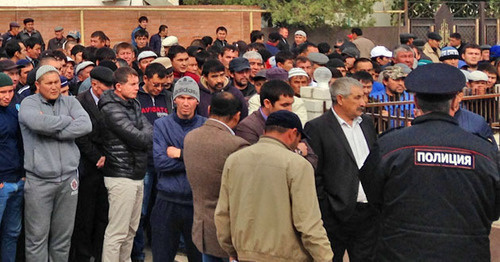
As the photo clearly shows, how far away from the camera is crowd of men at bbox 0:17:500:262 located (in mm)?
5387

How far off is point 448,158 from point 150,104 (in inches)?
192

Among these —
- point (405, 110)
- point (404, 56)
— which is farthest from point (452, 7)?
point (405, 110)

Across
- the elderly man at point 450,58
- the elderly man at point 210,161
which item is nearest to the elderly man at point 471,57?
the elderly man at point 450,58

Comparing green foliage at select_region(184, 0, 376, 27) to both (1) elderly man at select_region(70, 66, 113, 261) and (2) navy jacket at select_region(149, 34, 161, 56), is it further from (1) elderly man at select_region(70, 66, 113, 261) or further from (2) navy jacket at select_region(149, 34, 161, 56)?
(1) elderly man at select_region(70, 66, 113, 261)

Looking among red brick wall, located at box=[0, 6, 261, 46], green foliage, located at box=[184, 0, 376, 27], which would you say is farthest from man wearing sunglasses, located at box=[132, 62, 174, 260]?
green foliage, located at box=[184, 0, 376, 27]

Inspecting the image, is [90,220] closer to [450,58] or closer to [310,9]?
[450,58]

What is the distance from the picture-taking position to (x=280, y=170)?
5.96 meters

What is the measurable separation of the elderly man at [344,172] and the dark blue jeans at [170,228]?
1.16 meters

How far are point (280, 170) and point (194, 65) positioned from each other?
20.3ft

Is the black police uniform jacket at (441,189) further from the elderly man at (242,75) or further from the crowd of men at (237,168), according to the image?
the elderly man at (242,75)

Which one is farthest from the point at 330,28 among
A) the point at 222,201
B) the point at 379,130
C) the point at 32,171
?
the point at 222,201

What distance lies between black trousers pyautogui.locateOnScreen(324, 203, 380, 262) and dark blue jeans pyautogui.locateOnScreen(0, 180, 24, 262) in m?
2.96

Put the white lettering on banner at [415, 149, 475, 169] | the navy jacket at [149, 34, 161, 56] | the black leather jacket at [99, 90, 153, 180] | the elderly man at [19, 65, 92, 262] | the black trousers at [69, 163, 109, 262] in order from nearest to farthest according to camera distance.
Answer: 1. the white lettering on banner at [415, 149, 475, 169]
2. the elderly man at [19, 65, 92, 262]
3. the black leather jacket at [99, 90, 153, 180]
4. the black trousers at [69, 163, 109, 262]
5. the navy jacket at [149, 34, 161, 56]

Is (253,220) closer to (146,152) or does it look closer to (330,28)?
(146,152)
